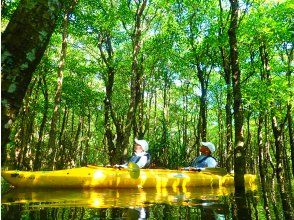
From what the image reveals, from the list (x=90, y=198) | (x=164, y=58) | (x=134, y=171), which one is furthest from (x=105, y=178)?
(x=164, y=58)

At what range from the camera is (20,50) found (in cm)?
289

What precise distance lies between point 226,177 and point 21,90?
→ 36.3ft

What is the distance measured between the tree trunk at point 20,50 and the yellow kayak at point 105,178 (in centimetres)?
667

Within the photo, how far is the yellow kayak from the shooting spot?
9.16 meters

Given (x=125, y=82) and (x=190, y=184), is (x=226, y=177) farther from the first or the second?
(x=125, y=82)

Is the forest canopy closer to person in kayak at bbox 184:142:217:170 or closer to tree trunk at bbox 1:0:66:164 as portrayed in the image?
person in kayak at bbox 184:142:217:170

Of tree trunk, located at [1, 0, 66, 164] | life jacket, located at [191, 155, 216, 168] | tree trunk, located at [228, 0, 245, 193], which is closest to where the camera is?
tree trunk, located at [1, 0, 66, 164]

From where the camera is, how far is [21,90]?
2881 millimetres

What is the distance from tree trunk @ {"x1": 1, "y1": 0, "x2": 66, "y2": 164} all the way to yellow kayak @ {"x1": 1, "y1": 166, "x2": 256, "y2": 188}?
6.67m

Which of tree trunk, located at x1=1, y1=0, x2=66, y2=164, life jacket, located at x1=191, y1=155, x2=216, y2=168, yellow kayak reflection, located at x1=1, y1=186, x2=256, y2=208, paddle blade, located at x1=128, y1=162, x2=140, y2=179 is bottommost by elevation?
yellow kayak reflection, located at x1=1, y1=186, x2=256, y2=208

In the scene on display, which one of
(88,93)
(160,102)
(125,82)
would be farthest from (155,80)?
(160,102)

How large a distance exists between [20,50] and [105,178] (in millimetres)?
7416

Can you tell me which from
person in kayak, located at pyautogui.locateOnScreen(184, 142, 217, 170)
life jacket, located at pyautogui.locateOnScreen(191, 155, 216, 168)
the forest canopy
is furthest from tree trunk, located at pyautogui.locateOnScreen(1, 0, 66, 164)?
life jacket, located at pyautogui.locateOnScreen(191, 155, 216, 168)

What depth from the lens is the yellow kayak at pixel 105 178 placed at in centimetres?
916
